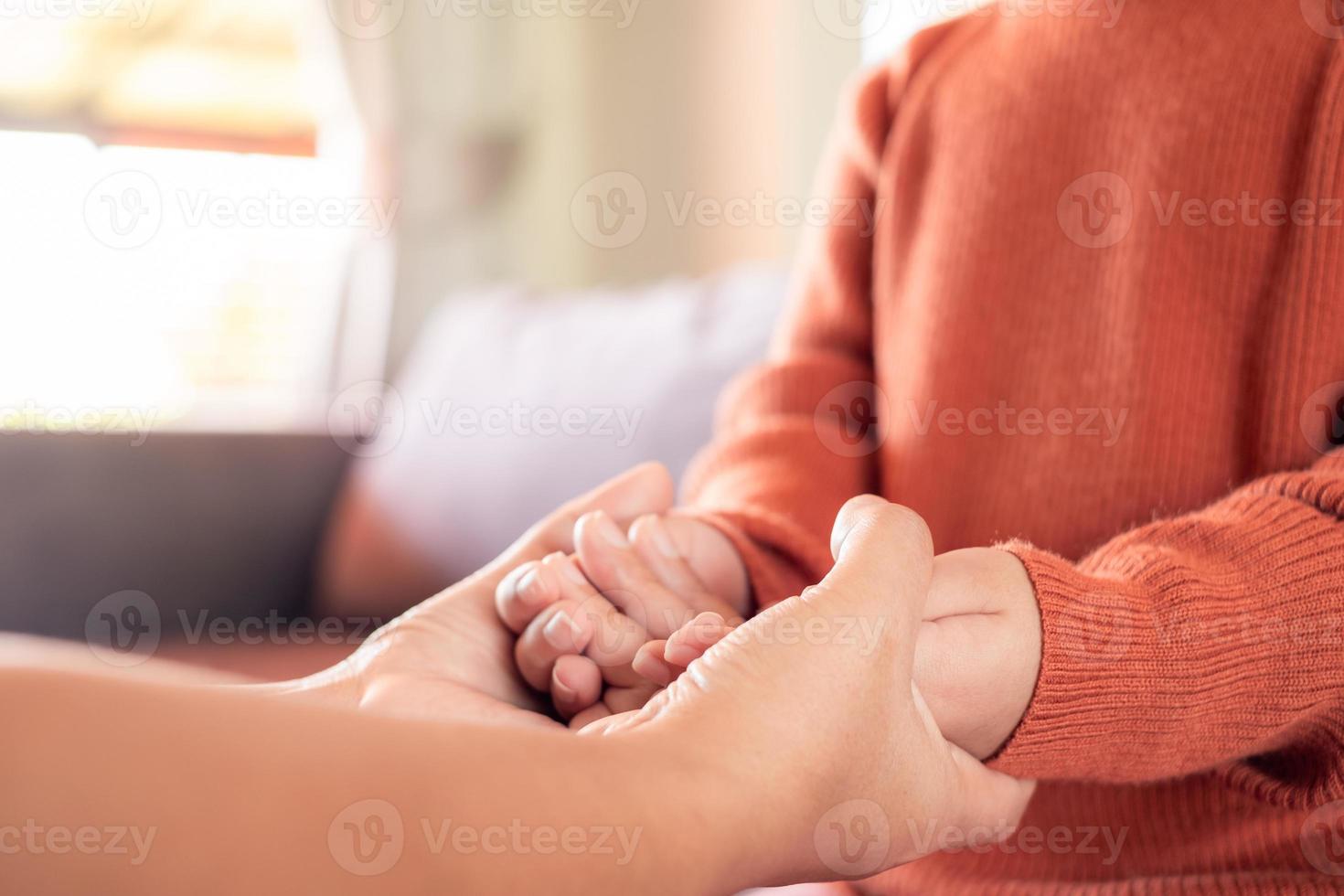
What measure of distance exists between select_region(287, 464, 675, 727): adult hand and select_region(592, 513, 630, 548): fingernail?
0.04 metres

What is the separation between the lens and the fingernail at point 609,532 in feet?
1.92

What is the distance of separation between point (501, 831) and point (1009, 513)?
18.2 inches

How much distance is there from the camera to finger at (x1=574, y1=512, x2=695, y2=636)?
56 centimetres

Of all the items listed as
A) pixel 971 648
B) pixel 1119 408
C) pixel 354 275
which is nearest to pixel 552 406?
pixel 1119 408

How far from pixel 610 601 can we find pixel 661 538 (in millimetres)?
47

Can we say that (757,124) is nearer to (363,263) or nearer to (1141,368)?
(363,263)

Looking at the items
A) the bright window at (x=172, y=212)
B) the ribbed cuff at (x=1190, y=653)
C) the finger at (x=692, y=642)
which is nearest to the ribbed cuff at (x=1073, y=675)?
the ribbed cuff at (x=1190, y=653)

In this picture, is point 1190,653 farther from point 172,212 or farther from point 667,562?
point 172,212

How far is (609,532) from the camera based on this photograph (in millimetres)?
588

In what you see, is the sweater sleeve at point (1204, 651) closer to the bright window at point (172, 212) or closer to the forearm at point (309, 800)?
the forearm at point (309, 800)

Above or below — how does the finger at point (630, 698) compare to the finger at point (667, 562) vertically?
below

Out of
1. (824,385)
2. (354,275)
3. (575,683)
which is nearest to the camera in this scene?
(575,683)

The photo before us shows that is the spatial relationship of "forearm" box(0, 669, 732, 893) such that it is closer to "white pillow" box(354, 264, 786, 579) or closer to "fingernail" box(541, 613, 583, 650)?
"fingernail" box(541, 613, 583, 650)

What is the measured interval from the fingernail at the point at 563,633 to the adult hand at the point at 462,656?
4 centimetres
